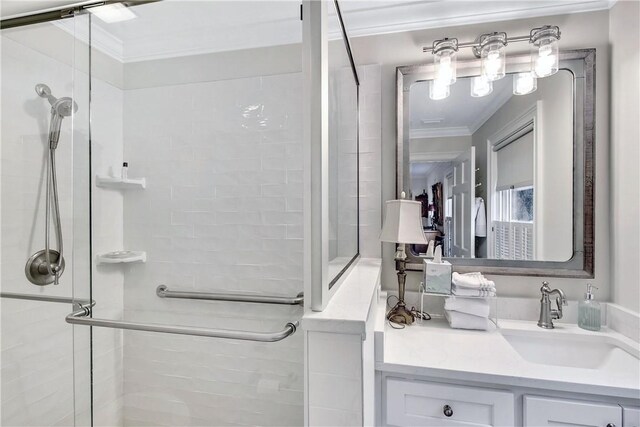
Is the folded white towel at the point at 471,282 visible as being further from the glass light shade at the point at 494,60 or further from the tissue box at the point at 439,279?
the glass light shade at the point at 494,60

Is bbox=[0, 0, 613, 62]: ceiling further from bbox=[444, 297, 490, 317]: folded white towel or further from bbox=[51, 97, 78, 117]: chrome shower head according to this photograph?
bbox=[444, 297, 490, 317]: folded white towel

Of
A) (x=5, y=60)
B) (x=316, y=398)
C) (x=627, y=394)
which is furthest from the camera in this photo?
(x=5, y=60)

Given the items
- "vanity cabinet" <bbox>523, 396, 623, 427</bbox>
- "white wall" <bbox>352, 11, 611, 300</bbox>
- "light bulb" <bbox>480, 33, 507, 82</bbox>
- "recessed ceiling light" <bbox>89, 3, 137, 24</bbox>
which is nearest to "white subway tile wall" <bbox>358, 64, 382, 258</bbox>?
"white wall" <bbox>352, 11, 611, 300</bbox>

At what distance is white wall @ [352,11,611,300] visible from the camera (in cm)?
142

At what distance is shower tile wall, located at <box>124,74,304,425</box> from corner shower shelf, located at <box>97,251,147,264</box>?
4 cm

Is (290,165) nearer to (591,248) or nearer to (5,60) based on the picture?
(5,60)

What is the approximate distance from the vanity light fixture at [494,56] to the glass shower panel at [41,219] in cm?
168

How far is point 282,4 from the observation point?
4.96 feet

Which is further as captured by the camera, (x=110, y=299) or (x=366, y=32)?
(x=366, y=32)

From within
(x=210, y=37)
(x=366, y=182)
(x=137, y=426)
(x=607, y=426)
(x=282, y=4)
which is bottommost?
(x=137, y=426)

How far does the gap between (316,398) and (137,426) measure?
4.75 feet

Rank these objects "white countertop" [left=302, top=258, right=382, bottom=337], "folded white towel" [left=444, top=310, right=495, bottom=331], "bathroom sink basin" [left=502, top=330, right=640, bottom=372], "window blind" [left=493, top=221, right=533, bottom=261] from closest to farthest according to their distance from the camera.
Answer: "white countertop" [left=302, top=258, right=382, bottom=337] → "bathroom sink basin" [left=502, top=330, right=640, bottom=372] → "folded white towel" [left=444, top=310, right=495, bottom=331] → "window blind" [left=493, top=221, right=533, bottom=261]

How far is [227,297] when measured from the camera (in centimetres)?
153

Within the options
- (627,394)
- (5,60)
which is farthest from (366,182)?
(5,60)
